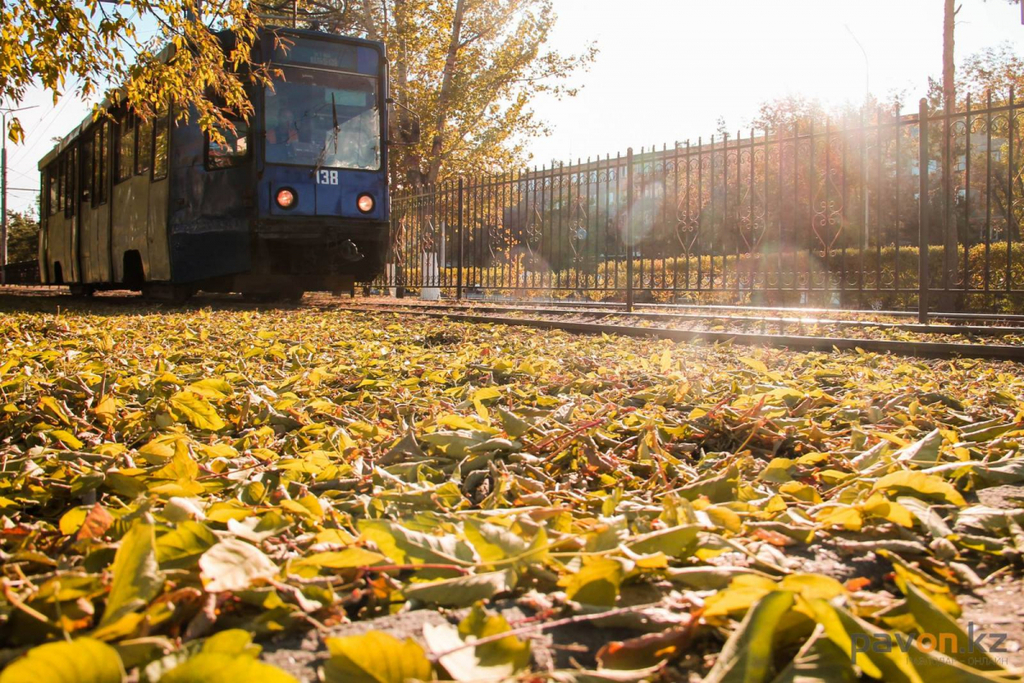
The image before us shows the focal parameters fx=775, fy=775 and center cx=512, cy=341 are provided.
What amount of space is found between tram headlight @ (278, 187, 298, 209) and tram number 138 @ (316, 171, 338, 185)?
42 centimetres

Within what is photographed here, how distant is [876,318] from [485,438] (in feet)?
26.3

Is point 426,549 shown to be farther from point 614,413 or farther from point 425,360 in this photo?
point 425,360

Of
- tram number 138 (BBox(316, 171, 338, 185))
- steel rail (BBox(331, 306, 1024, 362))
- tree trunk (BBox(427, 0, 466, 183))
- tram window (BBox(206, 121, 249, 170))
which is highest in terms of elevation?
tree trunk (BBox(427, 0, 466, 183))

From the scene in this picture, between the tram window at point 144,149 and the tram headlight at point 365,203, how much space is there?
3.18m

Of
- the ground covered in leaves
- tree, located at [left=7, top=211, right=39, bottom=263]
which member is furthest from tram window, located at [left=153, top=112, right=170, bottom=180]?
tree, located at [left=7, top=211, right=39, bottom=263]

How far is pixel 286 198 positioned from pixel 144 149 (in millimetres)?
2810

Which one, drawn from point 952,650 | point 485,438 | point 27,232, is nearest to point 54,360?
point 485,438

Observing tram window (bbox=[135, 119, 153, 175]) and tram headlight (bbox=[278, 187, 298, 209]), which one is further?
tram window (bbox=[135, 119, 153, 175])

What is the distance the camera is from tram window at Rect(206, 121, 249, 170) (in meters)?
11.0

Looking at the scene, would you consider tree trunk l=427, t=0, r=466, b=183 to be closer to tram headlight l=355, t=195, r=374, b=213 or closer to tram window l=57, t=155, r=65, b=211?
tram window l=57, t=155, r=65, b=211

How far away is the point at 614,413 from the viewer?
2.71 m

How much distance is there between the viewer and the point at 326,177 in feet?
37.1

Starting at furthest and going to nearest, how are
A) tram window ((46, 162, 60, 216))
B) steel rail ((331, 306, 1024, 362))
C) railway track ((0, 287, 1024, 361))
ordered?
1. tram window ((46, 162, 60, 216))
2. railway track ((0, 287, 1024, 361))
3. steel rail ((331, 306, 1024, 362))

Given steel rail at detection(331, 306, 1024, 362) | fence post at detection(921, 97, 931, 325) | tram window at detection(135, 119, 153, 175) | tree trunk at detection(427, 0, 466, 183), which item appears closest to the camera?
steel rail at detection(331, 306, 1024, 362)
